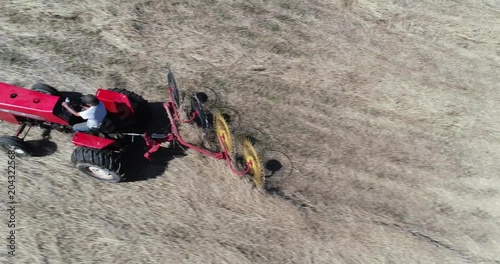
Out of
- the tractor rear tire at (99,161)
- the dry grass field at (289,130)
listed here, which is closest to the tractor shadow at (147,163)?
the dry grass field at (289,130)

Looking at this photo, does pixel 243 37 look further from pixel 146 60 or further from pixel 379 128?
pixel 379 128

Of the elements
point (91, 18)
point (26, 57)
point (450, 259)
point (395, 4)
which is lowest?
point (450, 259)

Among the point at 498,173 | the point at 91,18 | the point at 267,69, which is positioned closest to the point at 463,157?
the point at 498,173

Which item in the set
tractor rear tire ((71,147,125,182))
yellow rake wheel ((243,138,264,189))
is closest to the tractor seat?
tractor rear tire ((71,147,125,182))

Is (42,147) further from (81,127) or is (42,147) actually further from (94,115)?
(94,115)

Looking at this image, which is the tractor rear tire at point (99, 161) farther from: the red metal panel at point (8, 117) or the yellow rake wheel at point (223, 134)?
the yellow rake wheel at point (223, 134)

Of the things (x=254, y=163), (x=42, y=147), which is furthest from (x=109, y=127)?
(x=254, y=163)
